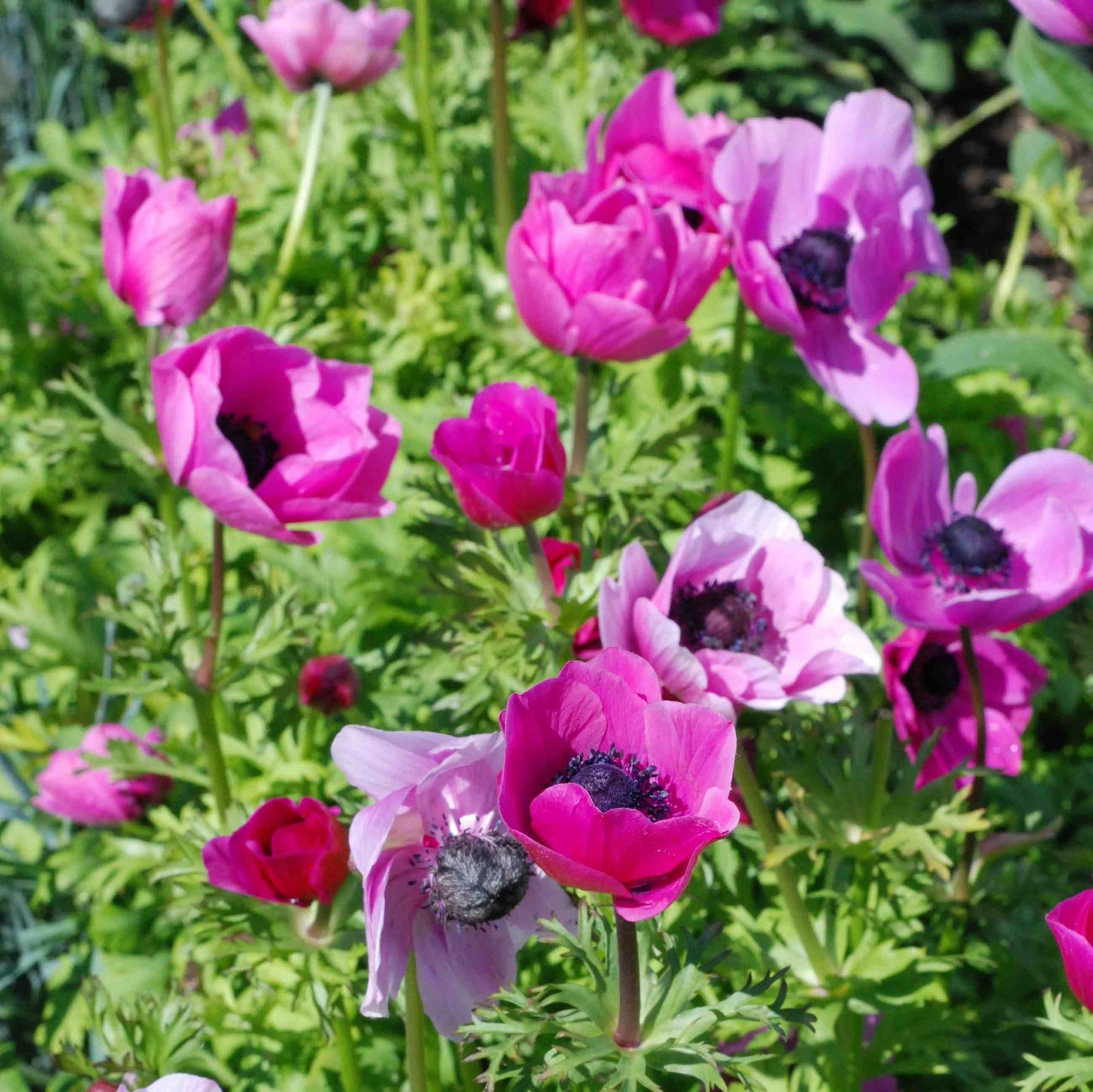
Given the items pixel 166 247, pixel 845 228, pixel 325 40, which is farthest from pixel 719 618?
pixel 325 40

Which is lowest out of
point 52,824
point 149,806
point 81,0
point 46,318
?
point 52,824

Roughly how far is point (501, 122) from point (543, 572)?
1.03 metres

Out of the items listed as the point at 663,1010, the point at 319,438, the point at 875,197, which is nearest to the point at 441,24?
the point at 875,197

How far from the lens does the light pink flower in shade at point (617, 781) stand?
2.38 feet

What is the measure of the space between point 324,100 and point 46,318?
70 centimetres

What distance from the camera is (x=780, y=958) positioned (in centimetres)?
130

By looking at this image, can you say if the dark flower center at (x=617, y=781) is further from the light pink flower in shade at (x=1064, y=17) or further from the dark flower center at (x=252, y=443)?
the light pink flower in shade at (x=1064, y=17)

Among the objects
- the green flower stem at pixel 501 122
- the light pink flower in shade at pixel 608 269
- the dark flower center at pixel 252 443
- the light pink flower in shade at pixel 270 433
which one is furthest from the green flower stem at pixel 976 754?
the green flower stem at pixel 501 122

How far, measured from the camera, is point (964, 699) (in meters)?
1.38

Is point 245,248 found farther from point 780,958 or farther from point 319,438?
point 780,958

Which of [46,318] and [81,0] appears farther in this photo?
[81,0]

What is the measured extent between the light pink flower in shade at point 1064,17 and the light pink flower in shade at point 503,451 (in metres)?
0.74

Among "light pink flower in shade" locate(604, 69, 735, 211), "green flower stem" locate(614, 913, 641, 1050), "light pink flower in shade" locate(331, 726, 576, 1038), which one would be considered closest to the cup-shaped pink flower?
"light pink flower in shade" locate(331, 726, 576, 1038)

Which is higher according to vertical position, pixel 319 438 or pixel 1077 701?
pixel 319 438
